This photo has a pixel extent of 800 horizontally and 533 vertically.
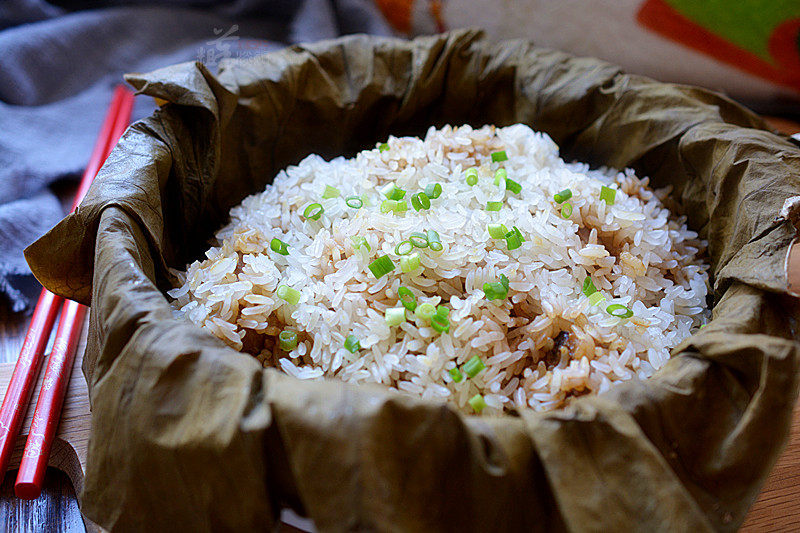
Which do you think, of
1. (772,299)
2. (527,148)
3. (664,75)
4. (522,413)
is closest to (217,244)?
(527,148)

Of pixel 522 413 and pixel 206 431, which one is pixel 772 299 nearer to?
pixel 522 413

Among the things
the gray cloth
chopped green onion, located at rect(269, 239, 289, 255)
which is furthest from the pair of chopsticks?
chopped green onion, located at rect(269, 239, 289, 255)

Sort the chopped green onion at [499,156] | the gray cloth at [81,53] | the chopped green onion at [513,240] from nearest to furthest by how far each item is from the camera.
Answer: the chopped green onion at [513,240]
the chopped green onion at [499,156]
the gray cloth at [81,53]

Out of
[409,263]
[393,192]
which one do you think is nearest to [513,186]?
[393,192]

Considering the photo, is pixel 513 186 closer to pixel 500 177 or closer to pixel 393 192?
pixel 500 177

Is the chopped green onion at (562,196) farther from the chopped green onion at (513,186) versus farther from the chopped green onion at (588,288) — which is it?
the chopped green onion at (588,288)

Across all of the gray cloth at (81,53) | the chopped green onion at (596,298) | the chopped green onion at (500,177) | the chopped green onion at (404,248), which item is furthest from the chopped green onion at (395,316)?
the gray cloth at (81,53)
